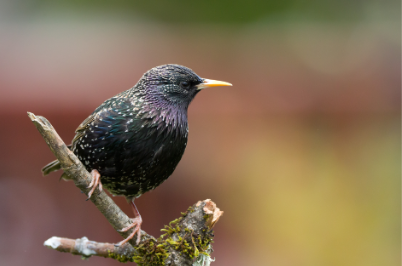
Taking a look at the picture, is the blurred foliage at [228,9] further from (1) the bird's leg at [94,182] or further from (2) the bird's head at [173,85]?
(1) the bird's leg at [94,182]

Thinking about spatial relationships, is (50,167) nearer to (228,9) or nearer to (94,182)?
(94,182)

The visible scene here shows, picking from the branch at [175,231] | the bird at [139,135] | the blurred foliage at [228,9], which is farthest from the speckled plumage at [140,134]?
the blurred foliage at [228,9]

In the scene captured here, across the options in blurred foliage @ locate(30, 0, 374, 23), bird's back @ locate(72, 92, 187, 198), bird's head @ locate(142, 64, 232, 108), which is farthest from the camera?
blurred foliage @ locate(30, 0, 374, 23)

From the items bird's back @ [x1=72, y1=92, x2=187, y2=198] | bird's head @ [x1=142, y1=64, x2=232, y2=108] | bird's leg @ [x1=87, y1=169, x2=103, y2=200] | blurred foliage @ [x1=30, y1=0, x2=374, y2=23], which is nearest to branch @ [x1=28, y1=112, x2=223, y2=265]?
bird's leg @ [x1=87, y1=169, x2=103, y2=200]

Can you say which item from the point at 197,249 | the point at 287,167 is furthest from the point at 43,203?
the point at 197,249

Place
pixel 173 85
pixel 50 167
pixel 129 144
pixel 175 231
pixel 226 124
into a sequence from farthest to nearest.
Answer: pixel 226 124 < pixel 50 167 < pixel 173 85 < pixel 129 144 < pixel 175 231

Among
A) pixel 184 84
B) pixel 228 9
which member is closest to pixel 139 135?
pixel 184 84

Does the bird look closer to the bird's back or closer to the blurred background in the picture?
the bird's back
